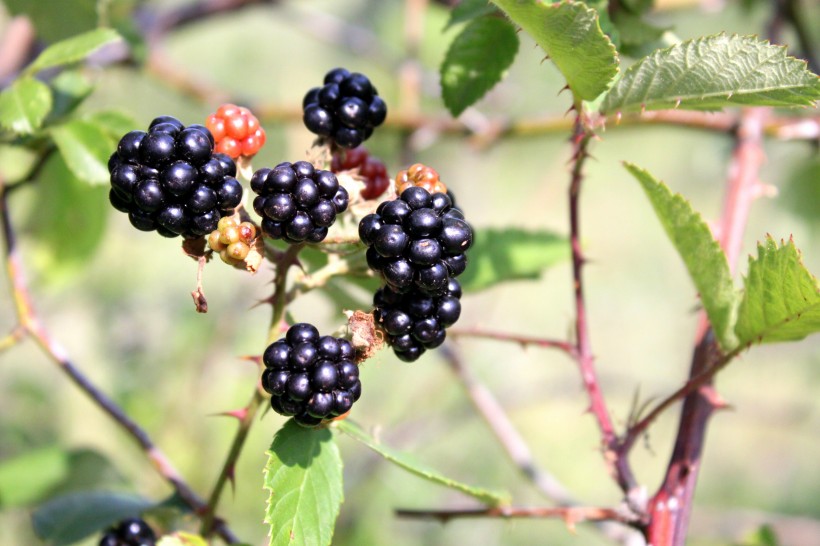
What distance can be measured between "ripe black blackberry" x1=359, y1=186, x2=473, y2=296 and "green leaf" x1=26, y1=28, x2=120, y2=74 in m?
0.85

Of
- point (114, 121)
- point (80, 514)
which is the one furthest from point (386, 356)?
point (114, 121)

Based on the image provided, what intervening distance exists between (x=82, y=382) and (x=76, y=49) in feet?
2.60

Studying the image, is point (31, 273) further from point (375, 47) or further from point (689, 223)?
point (689, 223)

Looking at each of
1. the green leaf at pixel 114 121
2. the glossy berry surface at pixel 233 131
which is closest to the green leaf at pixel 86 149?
the green leaf at pixel 114 121

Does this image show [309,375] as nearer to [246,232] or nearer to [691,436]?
[246,232]

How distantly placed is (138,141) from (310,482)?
2.28 feet

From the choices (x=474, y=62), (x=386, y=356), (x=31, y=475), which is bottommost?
(x=386, y=356)

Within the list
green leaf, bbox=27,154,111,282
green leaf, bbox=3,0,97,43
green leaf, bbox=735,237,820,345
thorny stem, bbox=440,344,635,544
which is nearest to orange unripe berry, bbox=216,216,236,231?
green leaf, bbox=735,237,820,345

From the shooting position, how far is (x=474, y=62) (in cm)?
171

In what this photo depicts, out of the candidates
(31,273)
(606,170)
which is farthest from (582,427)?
(31,273)

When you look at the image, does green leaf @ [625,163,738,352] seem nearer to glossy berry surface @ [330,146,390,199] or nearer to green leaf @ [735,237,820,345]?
green leaf @ [735,237,820,345]

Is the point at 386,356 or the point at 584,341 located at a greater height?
the point at 584,341

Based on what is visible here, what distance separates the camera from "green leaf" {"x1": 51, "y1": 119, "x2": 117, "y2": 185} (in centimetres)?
177

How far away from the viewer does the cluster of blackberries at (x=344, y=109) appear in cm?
154
